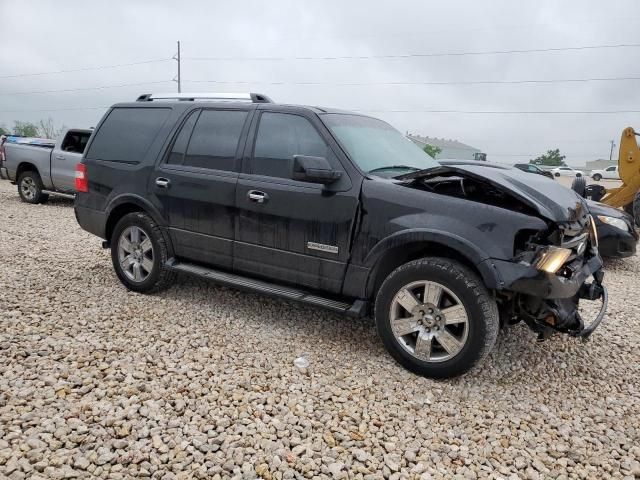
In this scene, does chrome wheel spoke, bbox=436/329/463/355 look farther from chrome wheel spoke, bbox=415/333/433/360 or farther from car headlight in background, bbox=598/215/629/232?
car headlight in background, bbox=598/215/629/232

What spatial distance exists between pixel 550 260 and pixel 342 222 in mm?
1449

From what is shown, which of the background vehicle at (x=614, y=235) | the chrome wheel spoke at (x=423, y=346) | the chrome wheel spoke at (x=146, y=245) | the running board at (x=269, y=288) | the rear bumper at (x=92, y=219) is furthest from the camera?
the background vehicle at (x=614, y=235)

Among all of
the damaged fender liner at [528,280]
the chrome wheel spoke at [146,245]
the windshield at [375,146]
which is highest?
the windshield at [375,146]

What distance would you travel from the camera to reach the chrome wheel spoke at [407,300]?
339 cm

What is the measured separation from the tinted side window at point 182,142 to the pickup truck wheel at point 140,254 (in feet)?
2.14

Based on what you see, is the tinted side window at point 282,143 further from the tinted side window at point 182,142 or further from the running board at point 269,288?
the running board at point 269,288

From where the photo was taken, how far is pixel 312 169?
3.51 meters

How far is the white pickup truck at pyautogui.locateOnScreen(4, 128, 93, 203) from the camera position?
11.0m

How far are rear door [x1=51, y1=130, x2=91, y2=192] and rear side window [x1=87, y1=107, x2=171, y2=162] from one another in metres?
6.43

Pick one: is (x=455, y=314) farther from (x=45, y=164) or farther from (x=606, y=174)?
(x=606, y=174)

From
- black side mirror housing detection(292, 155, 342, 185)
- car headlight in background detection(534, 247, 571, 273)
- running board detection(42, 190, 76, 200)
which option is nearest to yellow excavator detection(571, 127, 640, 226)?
car headlight in background detection(534, 247, 571, 273)

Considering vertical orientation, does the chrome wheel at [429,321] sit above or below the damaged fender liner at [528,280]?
below

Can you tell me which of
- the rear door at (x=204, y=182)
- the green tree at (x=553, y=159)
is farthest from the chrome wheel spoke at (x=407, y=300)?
the green tree at (x=553, y=159)

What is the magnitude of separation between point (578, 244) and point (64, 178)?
1089 centimetres
